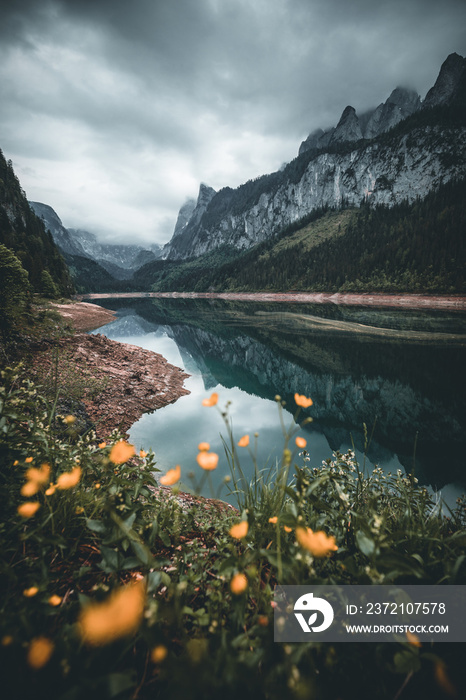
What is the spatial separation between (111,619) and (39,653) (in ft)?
0.60

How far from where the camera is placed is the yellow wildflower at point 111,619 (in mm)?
764

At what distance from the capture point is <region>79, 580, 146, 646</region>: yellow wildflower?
0.76m

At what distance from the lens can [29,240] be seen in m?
46.1

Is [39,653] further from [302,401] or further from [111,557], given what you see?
[302,401]

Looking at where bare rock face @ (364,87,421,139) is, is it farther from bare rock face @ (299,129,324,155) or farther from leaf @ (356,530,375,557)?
leaf @ (356,530,375,557)

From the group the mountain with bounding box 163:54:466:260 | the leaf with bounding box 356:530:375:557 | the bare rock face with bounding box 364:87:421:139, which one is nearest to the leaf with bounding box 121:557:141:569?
the leaf with bounding box 356:530:375:557

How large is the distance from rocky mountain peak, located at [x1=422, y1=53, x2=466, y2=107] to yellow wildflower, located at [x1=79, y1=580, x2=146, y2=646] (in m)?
188

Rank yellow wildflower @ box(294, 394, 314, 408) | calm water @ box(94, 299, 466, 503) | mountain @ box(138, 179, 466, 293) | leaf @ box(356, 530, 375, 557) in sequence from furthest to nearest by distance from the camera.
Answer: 1. mountain @ box(138, 179, 466, 293)
2. calm water @ box(94, 299, 466, 503)
3. yellow wildflower @ box(294, 394, 314, 408)
4. leaf @ box(356, 530, 375, 557)

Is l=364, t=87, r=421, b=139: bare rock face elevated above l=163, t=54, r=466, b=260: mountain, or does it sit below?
above

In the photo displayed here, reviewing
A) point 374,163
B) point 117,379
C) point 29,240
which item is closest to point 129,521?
point 117,379

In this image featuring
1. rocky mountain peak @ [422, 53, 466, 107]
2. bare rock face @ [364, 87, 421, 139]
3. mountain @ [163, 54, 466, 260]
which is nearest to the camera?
mountain @ [163, 54, 466, 260]

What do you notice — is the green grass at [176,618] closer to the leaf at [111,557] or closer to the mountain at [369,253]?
the leaf at [111,557]

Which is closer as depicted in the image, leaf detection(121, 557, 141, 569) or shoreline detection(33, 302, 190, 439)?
leaf detection(121, 557, 141, 569)

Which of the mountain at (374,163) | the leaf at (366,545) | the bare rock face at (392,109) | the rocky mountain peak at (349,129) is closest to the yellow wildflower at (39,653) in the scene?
the leaf at (366,545)
